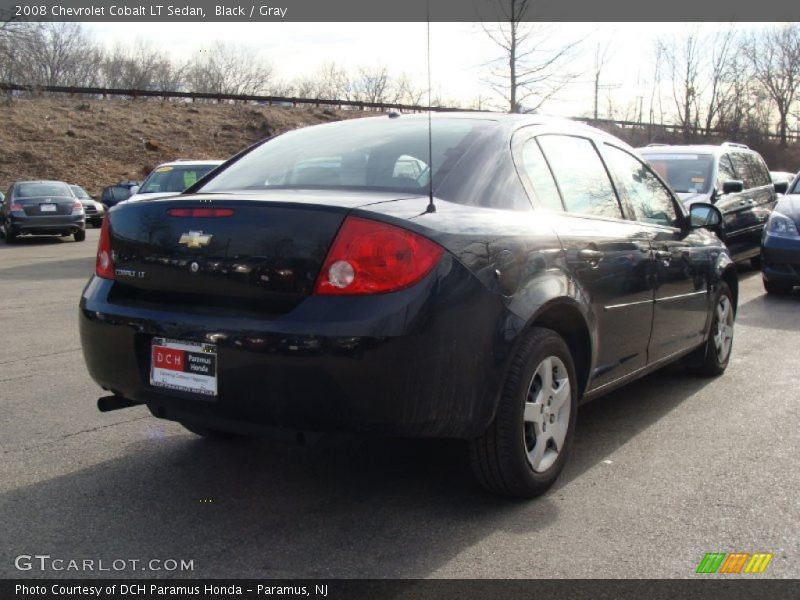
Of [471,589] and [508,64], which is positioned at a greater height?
[508,64]

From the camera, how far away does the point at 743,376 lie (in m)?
5.74

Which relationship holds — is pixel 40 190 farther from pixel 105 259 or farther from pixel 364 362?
pixel 364 362

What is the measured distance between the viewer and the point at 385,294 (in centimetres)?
287

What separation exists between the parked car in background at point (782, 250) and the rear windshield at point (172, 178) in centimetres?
812

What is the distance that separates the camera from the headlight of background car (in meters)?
9.47

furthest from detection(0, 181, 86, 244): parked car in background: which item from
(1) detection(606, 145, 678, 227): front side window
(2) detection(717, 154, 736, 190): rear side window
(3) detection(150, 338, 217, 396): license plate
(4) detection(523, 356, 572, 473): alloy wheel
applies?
(4) detection(523, 356, 572, 473): alloy wheel

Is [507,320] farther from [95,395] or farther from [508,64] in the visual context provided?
[508,64]

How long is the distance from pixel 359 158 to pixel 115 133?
38.2 m

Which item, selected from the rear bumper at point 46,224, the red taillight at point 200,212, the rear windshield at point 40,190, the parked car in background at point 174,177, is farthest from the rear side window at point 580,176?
the rear windshield at point 40,190

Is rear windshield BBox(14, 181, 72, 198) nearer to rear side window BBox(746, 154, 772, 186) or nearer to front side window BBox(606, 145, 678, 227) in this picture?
rear side window BBox(746, 154, 772, 186)

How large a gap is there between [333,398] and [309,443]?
0.67 ft

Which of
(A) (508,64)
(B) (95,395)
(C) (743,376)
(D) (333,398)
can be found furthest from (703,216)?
(A) (508,64)

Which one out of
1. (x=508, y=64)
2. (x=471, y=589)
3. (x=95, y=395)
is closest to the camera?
(x=471, y=589)

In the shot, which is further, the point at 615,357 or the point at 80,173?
the point at 80,173
